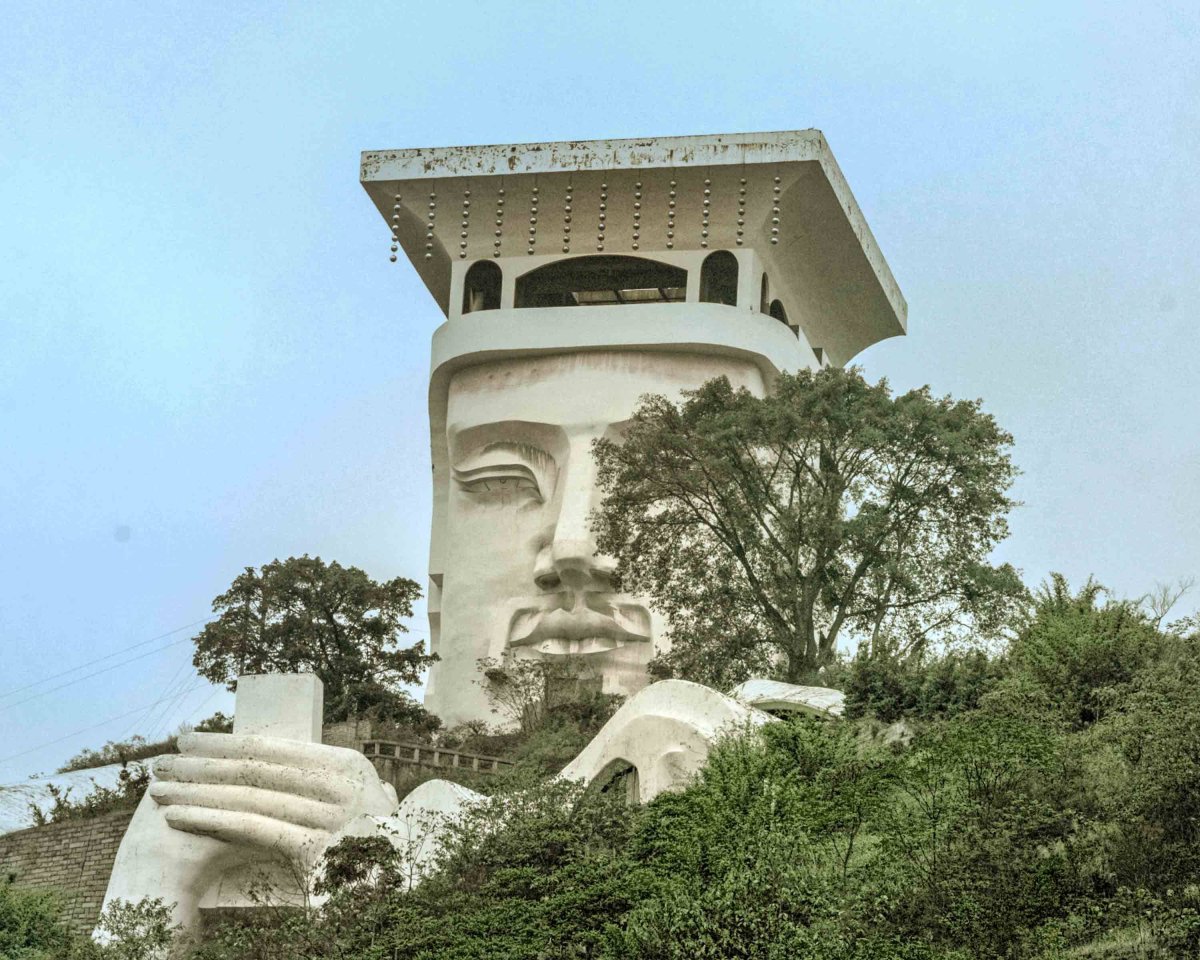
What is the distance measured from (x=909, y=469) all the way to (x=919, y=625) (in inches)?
57.9

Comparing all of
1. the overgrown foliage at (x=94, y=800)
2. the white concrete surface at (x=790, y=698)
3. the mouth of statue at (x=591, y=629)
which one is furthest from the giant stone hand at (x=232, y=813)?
the mouth of statue at (x=591, y=629)

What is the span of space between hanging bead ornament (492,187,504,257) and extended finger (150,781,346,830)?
10.6m

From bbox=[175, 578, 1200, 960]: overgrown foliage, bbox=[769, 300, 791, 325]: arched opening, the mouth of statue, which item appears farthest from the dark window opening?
bbox=[769, 300, 791, 325]: arched opening

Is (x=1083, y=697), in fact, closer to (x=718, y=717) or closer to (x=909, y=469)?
(x=718, y=717)

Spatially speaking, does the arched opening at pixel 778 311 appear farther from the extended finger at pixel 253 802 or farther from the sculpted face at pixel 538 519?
the extended finger at pixel 253 802

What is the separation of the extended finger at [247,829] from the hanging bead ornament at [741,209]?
11.5 meters

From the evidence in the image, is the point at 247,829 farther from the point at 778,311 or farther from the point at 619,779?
the point at 778,311

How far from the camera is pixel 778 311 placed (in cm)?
2869

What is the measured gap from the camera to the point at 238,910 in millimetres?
17641

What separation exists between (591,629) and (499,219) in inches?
201

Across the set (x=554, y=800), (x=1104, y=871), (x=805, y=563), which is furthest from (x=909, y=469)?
(x=1104, y=871)

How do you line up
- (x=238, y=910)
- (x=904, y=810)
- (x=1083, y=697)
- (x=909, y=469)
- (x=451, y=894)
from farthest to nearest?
(x=909, y=469)
(x=238, y=910)
(x=1083, y=697)
(x=451, y=894)
(x=904, y=810)

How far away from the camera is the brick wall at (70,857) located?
66.4ft

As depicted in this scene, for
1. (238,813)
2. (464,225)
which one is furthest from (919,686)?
(464,225)
